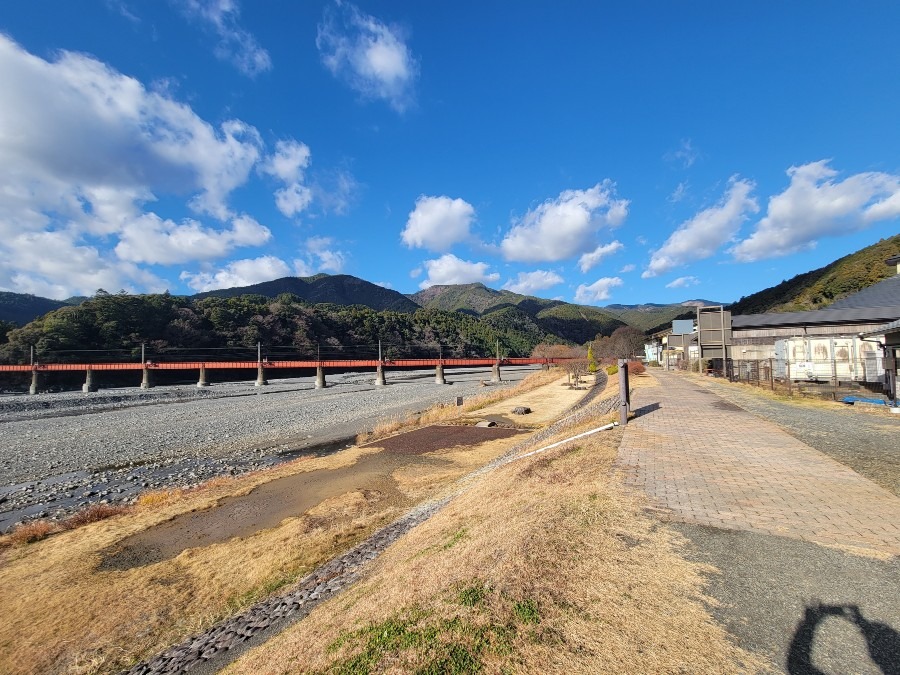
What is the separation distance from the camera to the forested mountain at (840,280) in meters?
55.3

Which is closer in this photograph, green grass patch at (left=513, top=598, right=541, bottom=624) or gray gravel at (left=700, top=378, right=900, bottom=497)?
green grass patch at (left=513, top=598, right=541, bottom=624)

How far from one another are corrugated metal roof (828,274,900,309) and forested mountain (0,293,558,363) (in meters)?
63.3

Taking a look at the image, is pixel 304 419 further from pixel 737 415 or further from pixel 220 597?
pixel 737 415

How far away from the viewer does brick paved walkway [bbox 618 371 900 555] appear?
4648 mm

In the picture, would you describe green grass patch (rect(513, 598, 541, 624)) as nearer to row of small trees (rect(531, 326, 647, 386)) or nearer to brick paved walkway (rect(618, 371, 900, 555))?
brick paved walkway (rect(618, 371, 900, 555))

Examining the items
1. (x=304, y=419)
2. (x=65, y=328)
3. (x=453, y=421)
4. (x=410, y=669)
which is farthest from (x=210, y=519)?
(x=65, y=328)

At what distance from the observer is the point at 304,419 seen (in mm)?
28516

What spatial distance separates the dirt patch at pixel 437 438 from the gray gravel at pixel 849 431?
32.8ft

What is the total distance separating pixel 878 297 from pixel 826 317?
4.25m

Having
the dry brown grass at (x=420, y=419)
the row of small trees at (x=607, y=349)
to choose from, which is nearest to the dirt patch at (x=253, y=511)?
the dry brown grass at (x=420, y=419)

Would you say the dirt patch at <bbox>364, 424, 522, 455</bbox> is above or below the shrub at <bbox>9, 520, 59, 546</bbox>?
above

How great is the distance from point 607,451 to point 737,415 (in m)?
6.88

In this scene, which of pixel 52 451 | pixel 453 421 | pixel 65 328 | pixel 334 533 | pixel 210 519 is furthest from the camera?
pixel 65 328

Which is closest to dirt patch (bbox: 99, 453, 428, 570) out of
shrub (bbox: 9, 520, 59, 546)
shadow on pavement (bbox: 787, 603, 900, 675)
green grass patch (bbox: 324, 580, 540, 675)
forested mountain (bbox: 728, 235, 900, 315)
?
shrub (bbox: 9, 520, 59, 546)
